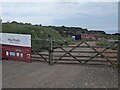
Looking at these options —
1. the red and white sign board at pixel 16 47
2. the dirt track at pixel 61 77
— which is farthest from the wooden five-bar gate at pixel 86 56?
the red and white sign board at pixel 16 47

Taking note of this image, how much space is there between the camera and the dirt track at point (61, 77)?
929cm

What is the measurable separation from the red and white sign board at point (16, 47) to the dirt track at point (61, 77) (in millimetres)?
1428

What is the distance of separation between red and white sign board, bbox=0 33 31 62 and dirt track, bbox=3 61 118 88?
56.2 inches

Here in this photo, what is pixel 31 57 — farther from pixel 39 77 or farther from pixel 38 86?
pixel 38 86

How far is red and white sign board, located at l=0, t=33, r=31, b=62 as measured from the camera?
15.4 meters

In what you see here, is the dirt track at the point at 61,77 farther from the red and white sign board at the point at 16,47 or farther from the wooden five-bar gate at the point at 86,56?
the red and white sign board at the point at 16,47

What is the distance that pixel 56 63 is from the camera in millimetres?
14531

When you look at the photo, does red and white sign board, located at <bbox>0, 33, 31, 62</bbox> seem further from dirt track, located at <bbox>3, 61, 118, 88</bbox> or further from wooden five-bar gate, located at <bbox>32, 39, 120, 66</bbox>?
dirt track, located at <bbox>3, 61, 118, 88</bbox>

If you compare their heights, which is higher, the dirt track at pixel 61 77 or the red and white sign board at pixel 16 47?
the red and white sign board at pixel 16 47

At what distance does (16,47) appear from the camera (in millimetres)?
15797

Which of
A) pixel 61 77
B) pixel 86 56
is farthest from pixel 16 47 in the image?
pixel 61 77

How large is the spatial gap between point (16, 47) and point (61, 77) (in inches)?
222

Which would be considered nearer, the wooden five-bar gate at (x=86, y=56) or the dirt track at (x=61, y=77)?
the dirt track at (x=61, y=77)

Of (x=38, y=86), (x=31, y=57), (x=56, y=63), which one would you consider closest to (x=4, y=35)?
(x=31, y=57)
